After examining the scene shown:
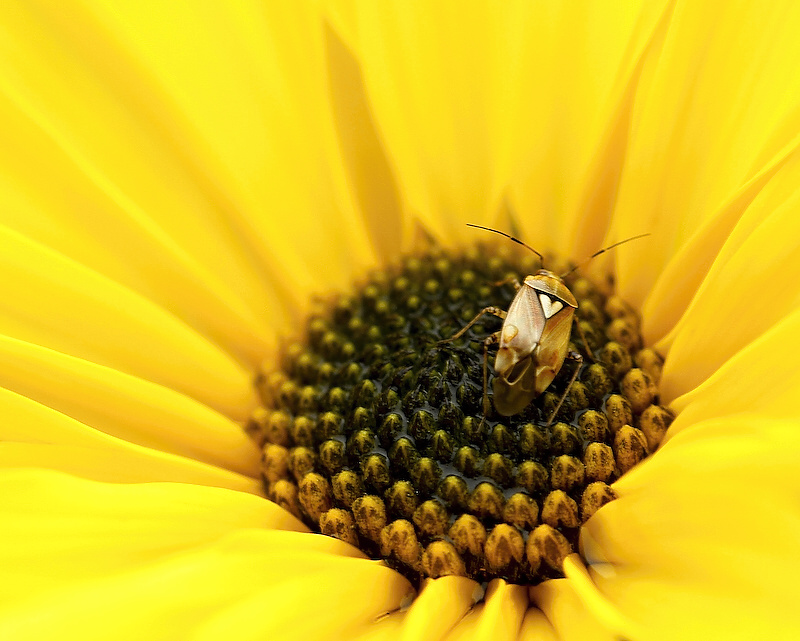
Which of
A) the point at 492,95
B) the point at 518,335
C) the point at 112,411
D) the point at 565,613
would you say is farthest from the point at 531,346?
the point at 112,411

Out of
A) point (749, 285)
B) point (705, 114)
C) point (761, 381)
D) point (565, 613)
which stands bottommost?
point (565, 613)

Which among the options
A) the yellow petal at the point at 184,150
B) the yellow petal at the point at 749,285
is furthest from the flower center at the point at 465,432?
the yellow petal at the point at 184,150

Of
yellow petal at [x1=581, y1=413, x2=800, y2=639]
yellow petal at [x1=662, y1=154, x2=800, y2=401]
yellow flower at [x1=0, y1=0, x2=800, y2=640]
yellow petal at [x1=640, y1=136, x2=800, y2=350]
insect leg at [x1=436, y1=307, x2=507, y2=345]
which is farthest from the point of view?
insect leg at [x1=436, y1=307, x2=507, y2=345]

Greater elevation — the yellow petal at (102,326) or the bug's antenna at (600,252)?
the yellow petal at (102,326)

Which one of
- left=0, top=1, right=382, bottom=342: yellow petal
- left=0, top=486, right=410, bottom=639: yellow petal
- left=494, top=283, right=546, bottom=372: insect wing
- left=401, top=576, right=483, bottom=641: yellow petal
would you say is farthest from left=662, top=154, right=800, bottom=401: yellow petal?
left=0, top=1, right=382, bottom=342: yellow petal

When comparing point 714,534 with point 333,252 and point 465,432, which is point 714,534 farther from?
point 333,252

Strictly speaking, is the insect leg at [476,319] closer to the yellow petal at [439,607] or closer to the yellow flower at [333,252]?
the yellow flower at [333,252]

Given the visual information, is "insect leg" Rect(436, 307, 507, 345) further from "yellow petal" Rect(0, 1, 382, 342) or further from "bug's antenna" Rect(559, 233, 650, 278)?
"yellow petal" Rect(0, 1, 382, 342)
